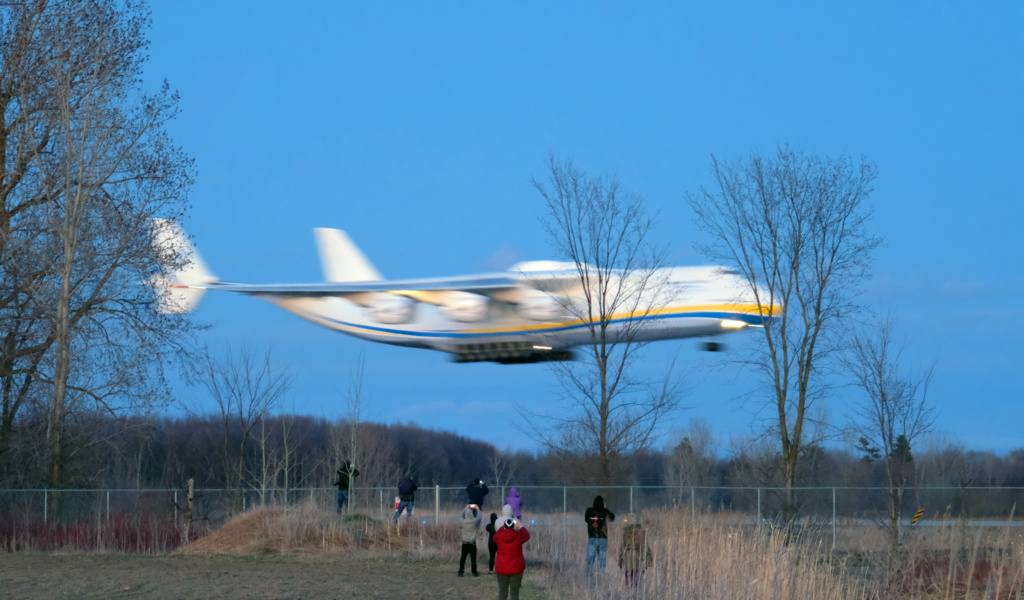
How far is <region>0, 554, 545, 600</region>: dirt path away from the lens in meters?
11.6

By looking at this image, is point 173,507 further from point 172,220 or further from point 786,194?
point 786,194

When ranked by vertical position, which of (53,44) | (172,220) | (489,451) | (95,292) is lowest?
(489,451)

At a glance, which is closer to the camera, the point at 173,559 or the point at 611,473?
the point at 173,559

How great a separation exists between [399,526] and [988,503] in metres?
19.3

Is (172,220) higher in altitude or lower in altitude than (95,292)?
higher

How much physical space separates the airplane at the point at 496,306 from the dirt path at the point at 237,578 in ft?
20.1

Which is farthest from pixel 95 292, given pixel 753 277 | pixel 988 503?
pixel 988 503

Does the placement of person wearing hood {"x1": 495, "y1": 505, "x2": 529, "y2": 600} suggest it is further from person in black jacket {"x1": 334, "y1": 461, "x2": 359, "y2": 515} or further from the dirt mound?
person in black jacket {"x1": 334, "y1": 461, "x2": 359, "y2": 515}

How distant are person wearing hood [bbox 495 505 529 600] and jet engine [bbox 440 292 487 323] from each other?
24.3m

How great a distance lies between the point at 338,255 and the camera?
4825cm

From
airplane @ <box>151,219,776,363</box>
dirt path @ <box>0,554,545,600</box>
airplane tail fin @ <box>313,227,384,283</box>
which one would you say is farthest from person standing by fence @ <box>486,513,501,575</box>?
airplane tail fin @ <box>313,227,384,283</box>

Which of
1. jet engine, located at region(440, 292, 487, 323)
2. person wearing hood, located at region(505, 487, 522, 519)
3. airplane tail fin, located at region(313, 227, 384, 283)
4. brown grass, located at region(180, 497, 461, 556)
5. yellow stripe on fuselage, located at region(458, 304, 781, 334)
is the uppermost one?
airplane tail fin, located at region(313, 227, 384, 283)

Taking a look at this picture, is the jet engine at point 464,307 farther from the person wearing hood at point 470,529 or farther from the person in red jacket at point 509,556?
the person in red jacket at point 509,556

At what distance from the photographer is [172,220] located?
1983cm
